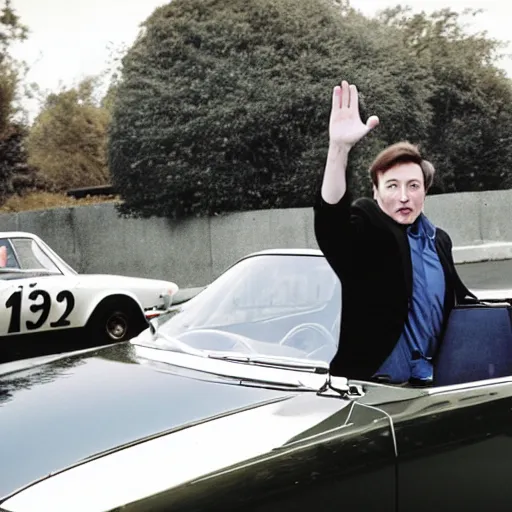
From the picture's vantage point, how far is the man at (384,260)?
261 centimetres

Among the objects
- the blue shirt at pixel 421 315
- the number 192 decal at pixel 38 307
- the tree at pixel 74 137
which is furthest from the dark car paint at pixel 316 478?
the tree at pixel 74 137

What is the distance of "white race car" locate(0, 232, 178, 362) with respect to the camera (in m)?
8.53

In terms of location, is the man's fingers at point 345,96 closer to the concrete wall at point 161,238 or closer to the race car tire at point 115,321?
the race car tire at point 115,321

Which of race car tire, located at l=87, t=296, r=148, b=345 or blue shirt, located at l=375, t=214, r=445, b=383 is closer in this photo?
blue shirt, located at l=375, t=214, r=445, b=383

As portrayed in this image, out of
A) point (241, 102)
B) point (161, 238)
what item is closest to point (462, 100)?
point (241, 102)

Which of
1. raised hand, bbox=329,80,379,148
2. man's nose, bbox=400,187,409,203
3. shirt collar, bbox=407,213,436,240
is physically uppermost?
raised hand, bbox=329,80,379,148

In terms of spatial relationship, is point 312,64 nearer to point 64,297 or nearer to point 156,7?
point 156,7

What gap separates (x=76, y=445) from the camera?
2.21 meters

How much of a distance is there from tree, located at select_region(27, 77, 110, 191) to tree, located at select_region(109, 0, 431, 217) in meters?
4.24

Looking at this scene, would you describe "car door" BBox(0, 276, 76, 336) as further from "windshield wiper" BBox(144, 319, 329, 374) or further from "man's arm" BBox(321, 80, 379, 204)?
"man's arm" BBox(321, 80, 379, 204)

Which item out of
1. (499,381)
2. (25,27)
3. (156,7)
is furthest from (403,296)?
(25,27)

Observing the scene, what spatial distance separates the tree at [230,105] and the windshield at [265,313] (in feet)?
46.5

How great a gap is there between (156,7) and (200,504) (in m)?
18.2

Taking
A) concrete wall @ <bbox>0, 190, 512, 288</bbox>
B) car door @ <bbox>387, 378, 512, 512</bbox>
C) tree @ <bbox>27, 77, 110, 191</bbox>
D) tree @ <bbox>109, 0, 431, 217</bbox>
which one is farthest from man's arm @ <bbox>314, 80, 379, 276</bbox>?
tree @ <bbox>27, 77, 110, 191</bbox>
